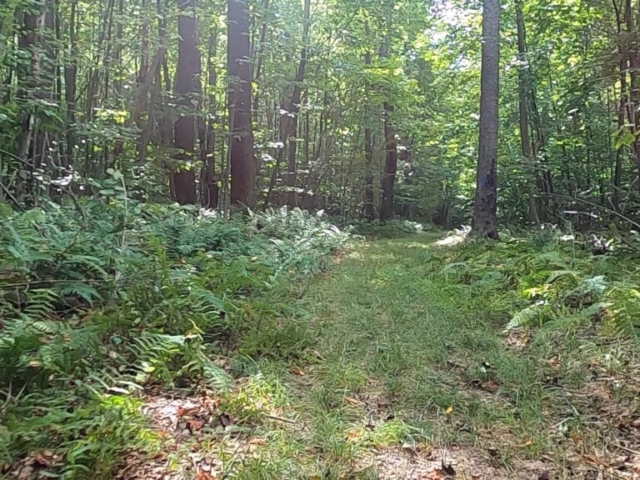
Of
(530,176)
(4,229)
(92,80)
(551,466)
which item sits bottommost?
(551,466)

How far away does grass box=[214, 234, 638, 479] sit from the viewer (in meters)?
1.87

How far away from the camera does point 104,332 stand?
2.49 metres

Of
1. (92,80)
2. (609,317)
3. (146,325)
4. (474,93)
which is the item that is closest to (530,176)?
(474,93)

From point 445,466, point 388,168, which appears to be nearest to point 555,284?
point 445,466

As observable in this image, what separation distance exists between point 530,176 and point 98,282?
9593 mm

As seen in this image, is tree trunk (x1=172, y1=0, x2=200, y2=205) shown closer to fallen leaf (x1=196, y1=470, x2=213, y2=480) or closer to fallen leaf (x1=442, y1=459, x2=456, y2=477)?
fallen leaf (x1=196, y1=470, x2=213, y2=480)

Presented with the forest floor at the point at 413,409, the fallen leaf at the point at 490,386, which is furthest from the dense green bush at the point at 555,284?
the fallen leaf at the point at 490,386

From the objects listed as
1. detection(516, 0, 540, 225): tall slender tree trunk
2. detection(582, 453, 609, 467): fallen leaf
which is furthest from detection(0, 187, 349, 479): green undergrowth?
detection(516, 0, 540, 225): tall slender tree trunk

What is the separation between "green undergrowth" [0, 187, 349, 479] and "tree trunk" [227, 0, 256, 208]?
3446 millimetres

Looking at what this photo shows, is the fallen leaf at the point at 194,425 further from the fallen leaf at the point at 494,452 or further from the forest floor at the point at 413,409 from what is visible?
the fallen leaf at the point at 494,452

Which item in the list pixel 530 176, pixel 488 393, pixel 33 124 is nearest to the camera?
pixel 488 393

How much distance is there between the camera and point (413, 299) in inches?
167

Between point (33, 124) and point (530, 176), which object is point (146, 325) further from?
point (530, 176)

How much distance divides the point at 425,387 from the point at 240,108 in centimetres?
684
